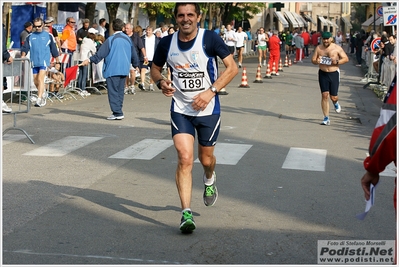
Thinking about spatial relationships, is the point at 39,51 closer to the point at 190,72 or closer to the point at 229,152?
the point at 229,152

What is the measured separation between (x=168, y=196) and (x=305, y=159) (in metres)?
3.43

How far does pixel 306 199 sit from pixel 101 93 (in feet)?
46.9

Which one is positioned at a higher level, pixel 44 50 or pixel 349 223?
pixel 44 50

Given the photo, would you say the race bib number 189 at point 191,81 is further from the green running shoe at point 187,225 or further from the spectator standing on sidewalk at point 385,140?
the spectator standing on sidewalk at point 385,140

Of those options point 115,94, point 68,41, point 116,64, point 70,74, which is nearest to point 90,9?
point 68,41

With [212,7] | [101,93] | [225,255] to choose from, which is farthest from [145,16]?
[225,255]

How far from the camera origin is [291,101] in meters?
21.2

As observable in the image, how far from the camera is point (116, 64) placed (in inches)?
641

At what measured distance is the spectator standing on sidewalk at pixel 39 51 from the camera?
18.0m

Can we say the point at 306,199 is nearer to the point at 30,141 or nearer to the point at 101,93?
the point at 30,141

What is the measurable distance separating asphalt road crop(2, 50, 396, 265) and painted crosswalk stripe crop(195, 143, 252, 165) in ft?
0.15

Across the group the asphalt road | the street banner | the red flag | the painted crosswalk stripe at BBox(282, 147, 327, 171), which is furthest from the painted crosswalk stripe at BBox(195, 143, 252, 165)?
the street banner

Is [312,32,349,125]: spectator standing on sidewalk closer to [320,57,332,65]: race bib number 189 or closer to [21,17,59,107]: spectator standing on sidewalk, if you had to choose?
[320,57,332,65]: race bib number 189

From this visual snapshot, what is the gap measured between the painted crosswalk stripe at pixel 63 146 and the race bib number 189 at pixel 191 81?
15.7 feet
